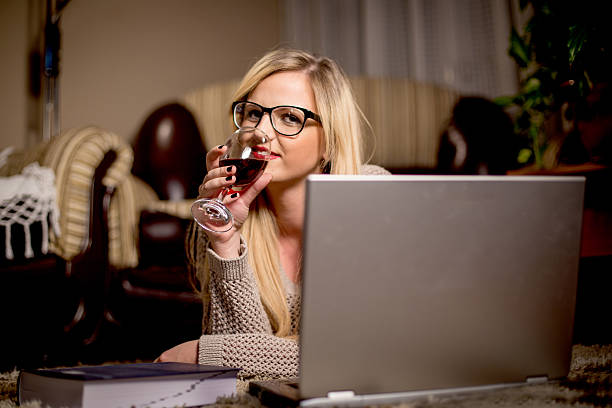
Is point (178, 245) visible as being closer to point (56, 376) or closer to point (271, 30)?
point (56, 376)

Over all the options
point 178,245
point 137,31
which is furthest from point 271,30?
point 178,245

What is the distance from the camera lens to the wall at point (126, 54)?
2809 mm

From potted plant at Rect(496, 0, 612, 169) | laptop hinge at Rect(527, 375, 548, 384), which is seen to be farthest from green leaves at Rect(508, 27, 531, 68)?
laptop hinge at Rect(527, 375, 548, 384)

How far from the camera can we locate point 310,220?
526 millimetres

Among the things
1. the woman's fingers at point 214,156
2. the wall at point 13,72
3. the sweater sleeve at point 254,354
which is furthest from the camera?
the wall at point 13,72

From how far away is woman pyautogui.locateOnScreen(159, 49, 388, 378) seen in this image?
1058 mm

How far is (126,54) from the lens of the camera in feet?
10.4

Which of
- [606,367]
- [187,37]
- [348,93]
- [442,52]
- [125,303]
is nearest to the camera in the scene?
[606,367]

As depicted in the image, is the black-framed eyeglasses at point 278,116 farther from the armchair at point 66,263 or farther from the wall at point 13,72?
the wall at point 13,72

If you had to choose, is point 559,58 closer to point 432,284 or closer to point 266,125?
point 266,125

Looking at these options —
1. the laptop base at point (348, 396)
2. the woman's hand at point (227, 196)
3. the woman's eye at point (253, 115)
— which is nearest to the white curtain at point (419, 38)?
the woman's eye at point (253, 115)

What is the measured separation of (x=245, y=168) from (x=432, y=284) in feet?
1.59

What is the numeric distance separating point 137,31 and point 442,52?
181 centimetres

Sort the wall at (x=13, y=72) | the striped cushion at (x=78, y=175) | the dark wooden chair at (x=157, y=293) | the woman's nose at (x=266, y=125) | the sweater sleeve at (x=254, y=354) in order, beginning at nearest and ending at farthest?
the sweater sleeve at (x=254, y=354), the woman's nose at (x=266, y=125), the striped cushion at (x=78, y=175), the dark wooden chair at (x=157, y=293), the wall at (x=13, y=72)
